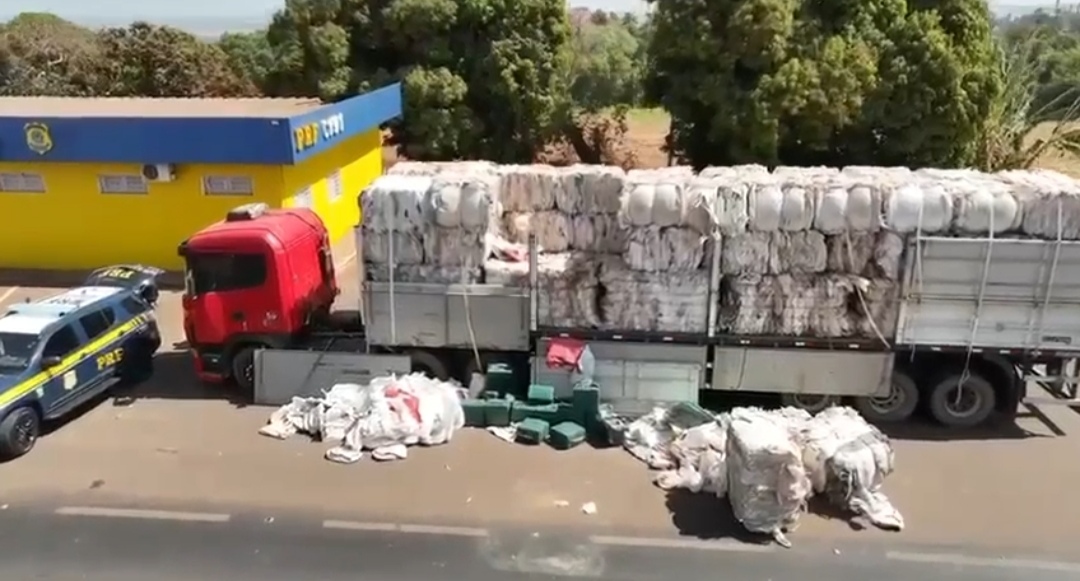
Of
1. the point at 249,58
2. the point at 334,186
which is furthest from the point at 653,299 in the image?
the point at 249,58

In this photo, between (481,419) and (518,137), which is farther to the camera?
(518,137)

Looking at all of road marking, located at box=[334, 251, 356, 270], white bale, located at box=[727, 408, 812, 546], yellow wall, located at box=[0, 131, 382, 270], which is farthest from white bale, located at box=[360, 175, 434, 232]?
road marking, located at box=[334, 251, 356, 270]

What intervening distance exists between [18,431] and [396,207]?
6046 mm

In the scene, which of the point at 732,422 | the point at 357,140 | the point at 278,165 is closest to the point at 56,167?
the point at 278,165

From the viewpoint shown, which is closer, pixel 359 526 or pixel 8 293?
pixel 359 526

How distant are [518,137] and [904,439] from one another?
Result: 18032 mm

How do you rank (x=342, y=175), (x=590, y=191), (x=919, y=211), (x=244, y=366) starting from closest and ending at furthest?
(x=919, y=211) < (x=590, y=191) < (x=244, y=366) < (x=342, y=175)

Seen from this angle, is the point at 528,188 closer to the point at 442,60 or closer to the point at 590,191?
the point at 590,191

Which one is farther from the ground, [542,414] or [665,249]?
[665,249]

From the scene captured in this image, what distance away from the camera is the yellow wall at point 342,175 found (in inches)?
886

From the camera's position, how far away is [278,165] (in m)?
21.0

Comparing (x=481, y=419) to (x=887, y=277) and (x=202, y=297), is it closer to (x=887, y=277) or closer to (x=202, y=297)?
(x=202, y=297)

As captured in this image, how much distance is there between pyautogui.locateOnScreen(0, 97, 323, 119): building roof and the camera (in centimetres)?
2420

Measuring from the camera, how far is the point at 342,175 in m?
25.2
